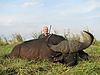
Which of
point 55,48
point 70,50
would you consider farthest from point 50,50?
point 70,50

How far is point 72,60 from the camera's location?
736cm

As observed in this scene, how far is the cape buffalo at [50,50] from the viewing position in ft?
24.8

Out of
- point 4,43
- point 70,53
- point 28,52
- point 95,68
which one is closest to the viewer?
point 95,68

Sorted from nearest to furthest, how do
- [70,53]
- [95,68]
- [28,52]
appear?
[95,68]
[70,53]
[28,52]

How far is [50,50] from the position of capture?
8.27 m

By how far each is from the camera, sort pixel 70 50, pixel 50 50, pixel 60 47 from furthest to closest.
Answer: pixel 50 50 → pixel 60 47 → pixel 70 50

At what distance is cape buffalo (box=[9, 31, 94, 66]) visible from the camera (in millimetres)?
7574

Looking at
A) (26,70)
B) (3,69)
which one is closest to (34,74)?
(26,70)

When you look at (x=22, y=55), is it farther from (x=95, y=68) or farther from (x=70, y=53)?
(x=95, y=68)

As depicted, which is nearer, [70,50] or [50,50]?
[70,50]

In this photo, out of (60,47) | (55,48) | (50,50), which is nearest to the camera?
(60,47)

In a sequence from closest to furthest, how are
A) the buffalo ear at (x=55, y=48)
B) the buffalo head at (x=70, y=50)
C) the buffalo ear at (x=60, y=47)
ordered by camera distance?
the buffalo head at (x=70, y=50)
the buffalo ear at (x=60, y=47)
the buffalo ear at (x=55, y=48)

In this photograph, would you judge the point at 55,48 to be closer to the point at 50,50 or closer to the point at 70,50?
the point at 50,50

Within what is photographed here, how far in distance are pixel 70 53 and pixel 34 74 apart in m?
1.72
